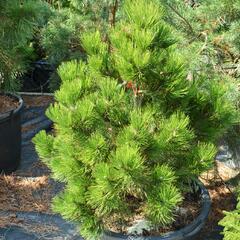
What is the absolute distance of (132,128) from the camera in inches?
72.0

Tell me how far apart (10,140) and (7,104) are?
1.02 feet

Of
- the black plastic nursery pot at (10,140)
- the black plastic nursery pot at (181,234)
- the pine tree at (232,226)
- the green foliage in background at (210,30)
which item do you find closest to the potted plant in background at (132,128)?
the black plastic nursery pot at (181,234)

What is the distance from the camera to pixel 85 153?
1901 millimetres

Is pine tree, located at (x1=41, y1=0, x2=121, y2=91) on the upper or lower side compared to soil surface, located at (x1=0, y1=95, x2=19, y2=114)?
upper

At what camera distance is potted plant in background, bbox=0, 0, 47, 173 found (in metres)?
3.03

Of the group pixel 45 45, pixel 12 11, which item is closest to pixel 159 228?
pixel 12 11

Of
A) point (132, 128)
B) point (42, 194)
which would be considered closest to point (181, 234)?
point (132, 128)

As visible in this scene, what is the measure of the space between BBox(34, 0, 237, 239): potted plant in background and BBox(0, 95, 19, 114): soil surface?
145cm

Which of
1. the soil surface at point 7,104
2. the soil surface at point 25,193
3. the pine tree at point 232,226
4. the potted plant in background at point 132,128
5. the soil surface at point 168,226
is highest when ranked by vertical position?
the potted plant in background at point 132,128

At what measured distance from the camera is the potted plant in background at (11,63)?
9.93 feet

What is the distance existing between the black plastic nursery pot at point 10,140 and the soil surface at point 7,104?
6 cm

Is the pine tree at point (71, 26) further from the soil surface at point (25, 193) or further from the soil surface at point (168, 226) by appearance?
the soil surface at point (168, 226)

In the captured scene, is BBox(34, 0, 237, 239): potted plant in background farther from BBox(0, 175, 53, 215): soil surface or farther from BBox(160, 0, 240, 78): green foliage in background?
BBox(0, 175, 53, 215): soil surface

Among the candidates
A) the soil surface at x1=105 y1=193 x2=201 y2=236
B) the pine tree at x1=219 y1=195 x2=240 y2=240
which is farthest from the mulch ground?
the pine tree at x1=219 y1=195 x2=240 y2=240
